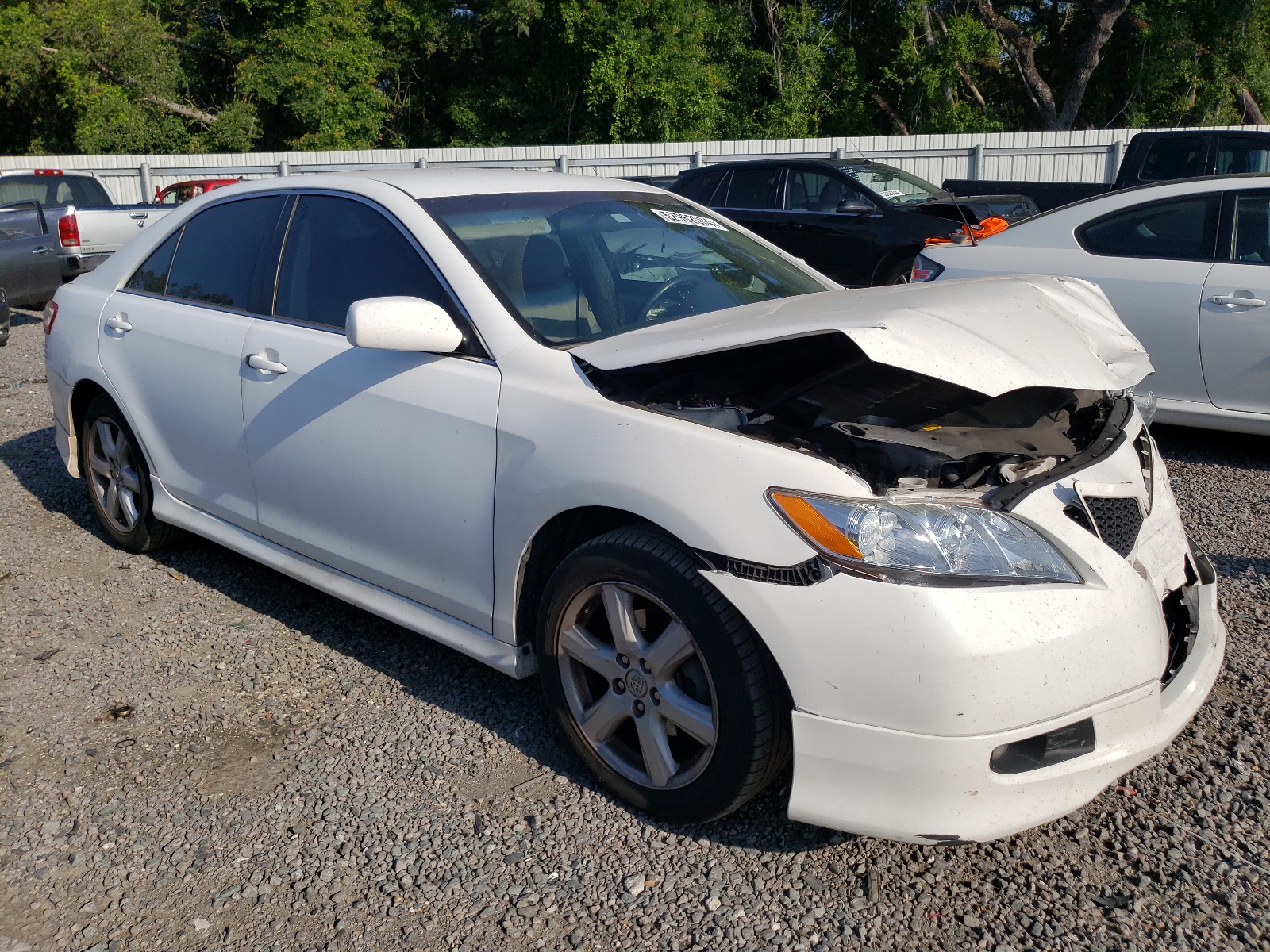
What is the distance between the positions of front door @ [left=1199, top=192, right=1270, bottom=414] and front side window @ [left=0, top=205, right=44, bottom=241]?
12887mm

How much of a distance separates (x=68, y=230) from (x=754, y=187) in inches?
321

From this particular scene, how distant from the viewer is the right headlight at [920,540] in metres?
2.39

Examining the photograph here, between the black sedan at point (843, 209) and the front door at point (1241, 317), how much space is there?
517cm

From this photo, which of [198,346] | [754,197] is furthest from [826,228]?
[198,346]

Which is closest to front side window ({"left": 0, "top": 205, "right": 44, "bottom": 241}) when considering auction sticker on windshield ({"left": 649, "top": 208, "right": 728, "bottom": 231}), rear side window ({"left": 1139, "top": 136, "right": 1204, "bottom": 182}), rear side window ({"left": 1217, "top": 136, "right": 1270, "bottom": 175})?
auction sticker on windshield ({"left": 649, "top": 208, "right": 728, "bottom": 231})

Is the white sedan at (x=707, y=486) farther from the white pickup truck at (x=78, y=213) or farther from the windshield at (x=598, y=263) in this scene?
the white pickup truck at (x=78, y=213)

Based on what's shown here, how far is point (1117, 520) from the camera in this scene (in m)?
2.75

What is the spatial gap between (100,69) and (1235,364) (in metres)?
32.6

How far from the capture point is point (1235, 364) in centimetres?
568

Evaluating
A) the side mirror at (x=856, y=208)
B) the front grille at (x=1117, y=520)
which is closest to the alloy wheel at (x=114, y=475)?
the front grille at (x=1117, y=520)

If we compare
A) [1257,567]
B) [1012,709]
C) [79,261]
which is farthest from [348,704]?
[79,261]

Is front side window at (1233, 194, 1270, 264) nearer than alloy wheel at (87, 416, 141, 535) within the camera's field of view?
No

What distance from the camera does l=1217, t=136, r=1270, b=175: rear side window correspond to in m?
11.6

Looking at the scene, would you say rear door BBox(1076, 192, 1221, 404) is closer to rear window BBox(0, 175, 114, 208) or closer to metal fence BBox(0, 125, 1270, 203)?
rear window BBox(0, 175, 114, 208)
